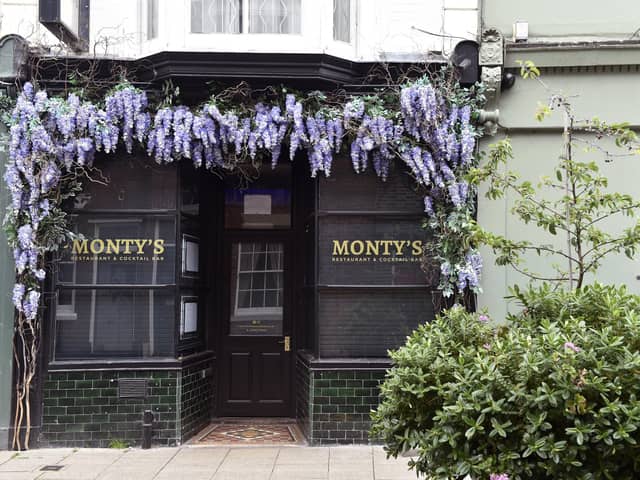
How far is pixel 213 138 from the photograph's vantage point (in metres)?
8.77

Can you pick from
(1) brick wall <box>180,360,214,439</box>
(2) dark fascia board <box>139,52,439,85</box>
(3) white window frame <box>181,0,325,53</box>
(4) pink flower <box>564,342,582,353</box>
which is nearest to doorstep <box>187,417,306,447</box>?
(1) brick wall <box>180,360,214,439</box>

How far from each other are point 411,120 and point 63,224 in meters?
4.52

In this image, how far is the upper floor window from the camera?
29.0ft

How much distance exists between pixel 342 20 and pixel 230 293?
4.30 m

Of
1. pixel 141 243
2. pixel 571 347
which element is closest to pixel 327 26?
pixel 141 243

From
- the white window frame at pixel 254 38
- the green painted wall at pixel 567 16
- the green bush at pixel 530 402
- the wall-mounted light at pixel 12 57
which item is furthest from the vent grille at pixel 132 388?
the green painted wall at pixel 567 16

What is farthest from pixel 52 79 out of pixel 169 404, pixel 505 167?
pixel 505 167

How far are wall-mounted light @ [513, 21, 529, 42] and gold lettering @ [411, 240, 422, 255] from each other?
292cm

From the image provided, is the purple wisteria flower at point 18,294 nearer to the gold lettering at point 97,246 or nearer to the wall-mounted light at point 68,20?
the gold lettering at point 97,246

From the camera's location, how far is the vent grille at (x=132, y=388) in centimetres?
891

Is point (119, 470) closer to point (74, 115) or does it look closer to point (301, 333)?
point (301, 333)

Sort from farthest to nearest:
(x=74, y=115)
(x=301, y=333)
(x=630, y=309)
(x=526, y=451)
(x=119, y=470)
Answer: (x=301, y=333) < (x=74, y=115) < (x=119, y=470) < (x=630, y=309) < (x=526, y=451)

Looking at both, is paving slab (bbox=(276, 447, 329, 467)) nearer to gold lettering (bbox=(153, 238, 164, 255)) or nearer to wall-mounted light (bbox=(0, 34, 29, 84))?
gold lettering (bbox=(153, 238, 164, 255))

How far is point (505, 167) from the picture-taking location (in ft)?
30.6
